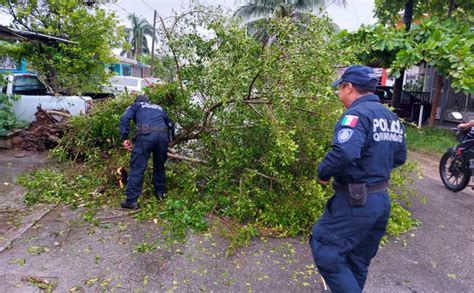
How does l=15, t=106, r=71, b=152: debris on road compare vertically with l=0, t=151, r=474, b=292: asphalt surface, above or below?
above

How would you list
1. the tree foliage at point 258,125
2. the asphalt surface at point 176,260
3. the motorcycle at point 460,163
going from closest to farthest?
the asphalt surface at point 176,260 → the tree foliage at point 258,125 → the motorcycle at point 460,163

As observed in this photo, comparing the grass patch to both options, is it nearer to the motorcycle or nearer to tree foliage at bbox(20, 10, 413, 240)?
the motorcycle

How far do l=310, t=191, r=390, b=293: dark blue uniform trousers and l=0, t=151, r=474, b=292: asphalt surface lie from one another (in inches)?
29.0

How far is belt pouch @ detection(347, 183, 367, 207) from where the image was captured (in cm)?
251

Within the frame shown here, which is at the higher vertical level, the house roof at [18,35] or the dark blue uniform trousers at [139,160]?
the house roof at [18,35]

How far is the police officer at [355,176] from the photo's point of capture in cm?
248

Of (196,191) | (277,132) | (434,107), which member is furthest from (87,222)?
(434,107)

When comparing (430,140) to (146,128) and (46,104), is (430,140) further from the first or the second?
(46,104)

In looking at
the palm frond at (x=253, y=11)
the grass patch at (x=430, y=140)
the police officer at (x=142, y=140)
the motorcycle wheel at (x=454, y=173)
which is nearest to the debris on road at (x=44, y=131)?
the police officer at (x=142, y=140)

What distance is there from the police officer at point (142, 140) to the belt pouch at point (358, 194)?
2.96 m

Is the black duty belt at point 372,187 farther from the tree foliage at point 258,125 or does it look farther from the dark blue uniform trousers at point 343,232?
the tree foliage at point 258,125

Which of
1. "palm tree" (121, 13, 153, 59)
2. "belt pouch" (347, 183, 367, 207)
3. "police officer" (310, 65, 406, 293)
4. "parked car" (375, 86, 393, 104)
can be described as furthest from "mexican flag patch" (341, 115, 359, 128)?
"palm tree" (121, 13, 153, 59)

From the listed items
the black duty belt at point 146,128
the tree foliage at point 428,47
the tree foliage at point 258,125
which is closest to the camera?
the tree foliage at point 258,125

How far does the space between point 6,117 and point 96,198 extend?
4.31m
